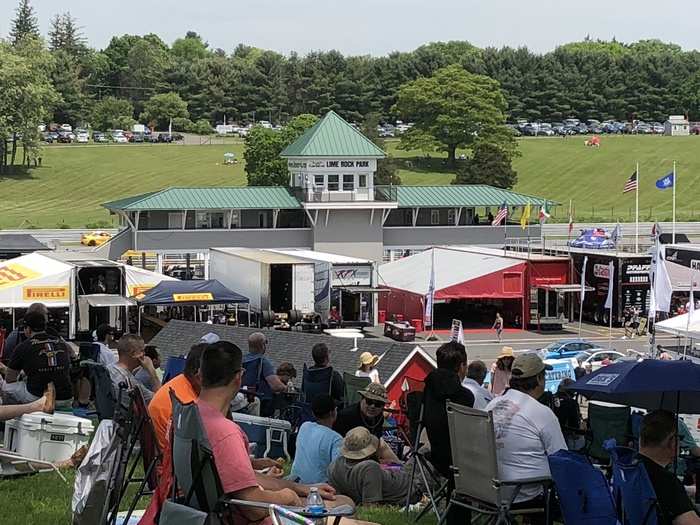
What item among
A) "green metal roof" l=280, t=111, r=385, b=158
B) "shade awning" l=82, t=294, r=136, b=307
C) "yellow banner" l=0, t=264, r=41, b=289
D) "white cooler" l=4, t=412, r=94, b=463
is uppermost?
"green metal roof" l=280, t=111, r=385, b=158

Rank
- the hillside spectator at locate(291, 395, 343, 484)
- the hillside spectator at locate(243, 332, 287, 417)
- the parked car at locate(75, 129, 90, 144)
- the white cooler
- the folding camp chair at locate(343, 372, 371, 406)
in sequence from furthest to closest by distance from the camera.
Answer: the parked car at locate(75, 129, 90, 144) → the hillside spectator at locate(243, 332, 287, 417) → the folding camp chair at locate(343, 372, 371, 406) → the white cooler → the hillside spectator at locate(291, 395, 343, 484)

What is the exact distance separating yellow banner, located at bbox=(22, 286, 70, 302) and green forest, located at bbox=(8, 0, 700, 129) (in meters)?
94.8

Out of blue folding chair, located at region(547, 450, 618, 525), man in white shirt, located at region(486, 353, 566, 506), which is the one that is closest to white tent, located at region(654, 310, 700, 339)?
man in white shirt, located at region(486, 353, 566, 506)

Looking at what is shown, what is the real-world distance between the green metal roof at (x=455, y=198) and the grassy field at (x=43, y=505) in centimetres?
4624

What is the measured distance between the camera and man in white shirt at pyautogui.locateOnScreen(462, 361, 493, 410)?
29.9 ft

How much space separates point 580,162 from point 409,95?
16.7m

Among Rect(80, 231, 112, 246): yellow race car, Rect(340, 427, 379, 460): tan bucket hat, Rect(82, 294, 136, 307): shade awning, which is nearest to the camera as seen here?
Rect(340, 427, 379, 460): tan bucket hat

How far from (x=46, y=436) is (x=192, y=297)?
23450mm

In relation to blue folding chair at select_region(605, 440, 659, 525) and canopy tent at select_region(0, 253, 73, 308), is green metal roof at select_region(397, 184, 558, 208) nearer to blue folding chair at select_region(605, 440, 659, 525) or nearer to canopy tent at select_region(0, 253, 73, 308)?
canopy tent at select_region(0, 253, 73, 308)

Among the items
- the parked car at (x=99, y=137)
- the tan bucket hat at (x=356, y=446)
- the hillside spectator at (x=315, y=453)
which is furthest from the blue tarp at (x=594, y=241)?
the parked car at (x=99, y=137)

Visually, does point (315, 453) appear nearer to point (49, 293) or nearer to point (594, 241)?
point (49, 293)

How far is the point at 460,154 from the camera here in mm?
113625

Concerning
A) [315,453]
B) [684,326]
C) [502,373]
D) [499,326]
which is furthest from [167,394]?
[499,326]

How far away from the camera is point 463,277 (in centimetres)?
4203
